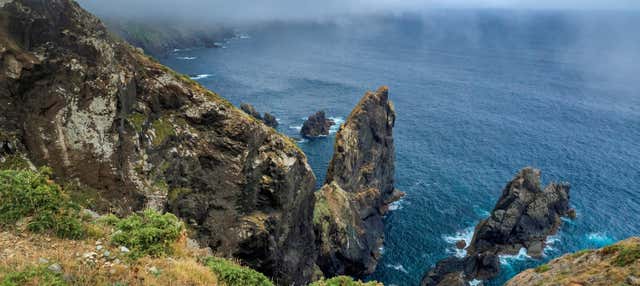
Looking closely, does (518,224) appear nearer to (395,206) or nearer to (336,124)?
(395,206)

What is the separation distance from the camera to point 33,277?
12.0m

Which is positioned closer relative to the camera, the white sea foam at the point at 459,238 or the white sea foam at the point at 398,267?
the white sea foam at the point at 398,267

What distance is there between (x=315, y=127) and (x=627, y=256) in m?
95.6

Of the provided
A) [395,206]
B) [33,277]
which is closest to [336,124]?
[395,206]

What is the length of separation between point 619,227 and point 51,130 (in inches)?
3368

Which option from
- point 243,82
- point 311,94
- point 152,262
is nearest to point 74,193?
point 152,262

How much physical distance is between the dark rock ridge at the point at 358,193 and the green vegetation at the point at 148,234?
122 ft

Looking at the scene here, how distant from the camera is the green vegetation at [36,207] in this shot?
15031 mm

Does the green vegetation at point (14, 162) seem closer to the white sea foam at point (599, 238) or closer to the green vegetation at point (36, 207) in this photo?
the green vegetation at point (36, 207)

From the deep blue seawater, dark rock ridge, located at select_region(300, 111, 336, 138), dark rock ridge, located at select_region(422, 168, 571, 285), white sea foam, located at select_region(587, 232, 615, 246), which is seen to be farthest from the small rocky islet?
dark rock ridge, located at select_region(300, 111, 336, 138)

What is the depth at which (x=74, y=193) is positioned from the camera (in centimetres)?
2414

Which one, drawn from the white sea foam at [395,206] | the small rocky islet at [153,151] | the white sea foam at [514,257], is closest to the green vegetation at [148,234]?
the small rocky islet at [153,151]

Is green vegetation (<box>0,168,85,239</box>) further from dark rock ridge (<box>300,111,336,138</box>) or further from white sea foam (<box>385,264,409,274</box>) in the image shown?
dark rock ridge (<box>300,111,336,138</box>)

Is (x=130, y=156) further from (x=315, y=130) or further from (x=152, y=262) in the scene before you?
(x=315, y=130)
